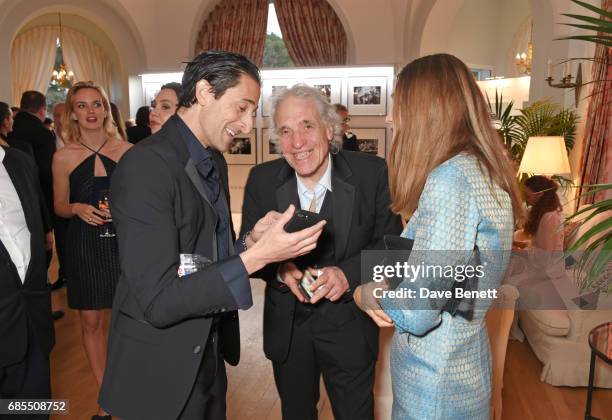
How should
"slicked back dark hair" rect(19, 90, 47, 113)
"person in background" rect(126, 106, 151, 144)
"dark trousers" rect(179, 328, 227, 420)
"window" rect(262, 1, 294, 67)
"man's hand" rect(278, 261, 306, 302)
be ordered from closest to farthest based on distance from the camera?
"dark trousers" rect(179, 328, 227, 420) < "man's hand" rect(278, 261, 306, 302) < "slicked back dark hair" rect(19, 90, 47, 113) < "person in background" rect(126, 106, 151, 144) < "window" rect(262, 1, 294, 67)

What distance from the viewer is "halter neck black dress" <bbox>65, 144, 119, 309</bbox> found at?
3078 mm

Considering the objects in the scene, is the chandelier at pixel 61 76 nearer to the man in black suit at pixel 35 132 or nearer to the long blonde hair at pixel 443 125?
the man in black suit at pixel 35 132

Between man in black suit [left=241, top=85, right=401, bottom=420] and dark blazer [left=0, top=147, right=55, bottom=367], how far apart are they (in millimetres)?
928

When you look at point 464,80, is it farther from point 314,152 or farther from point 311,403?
point 311,403

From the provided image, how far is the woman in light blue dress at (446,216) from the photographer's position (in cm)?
140

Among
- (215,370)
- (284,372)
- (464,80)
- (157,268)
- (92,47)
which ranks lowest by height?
(284,372)

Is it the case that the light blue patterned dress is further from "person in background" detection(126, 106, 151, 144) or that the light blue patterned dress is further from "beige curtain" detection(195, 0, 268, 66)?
"beige curtain" detection(195, 0, 268, 66)

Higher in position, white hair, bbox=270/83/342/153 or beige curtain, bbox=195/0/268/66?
→ beige curtain, bbox=195/0/268/66

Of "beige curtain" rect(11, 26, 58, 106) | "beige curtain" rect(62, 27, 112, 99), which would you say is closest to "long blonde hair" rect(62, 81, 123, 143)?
"beige curtain" rect(62, 27, 112, 99)

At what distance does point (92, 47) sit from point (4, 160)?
43.7 ft

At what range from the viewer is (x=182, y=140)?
153 cm

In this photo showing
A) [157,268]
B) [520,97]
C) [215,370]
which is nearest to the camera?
[157,268]

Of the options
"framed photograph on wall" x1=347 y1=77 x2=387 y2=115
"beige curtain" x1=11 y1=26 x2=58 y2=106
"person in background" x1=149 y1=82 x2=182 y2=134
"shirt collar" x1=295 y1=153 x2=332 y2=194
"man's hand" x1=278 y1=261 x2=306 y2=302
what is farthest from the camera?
"beige curtain" x1=11 y1=26 x2=58 y2=106

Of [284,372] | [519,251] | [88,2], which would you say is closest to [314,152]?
[284,372]
